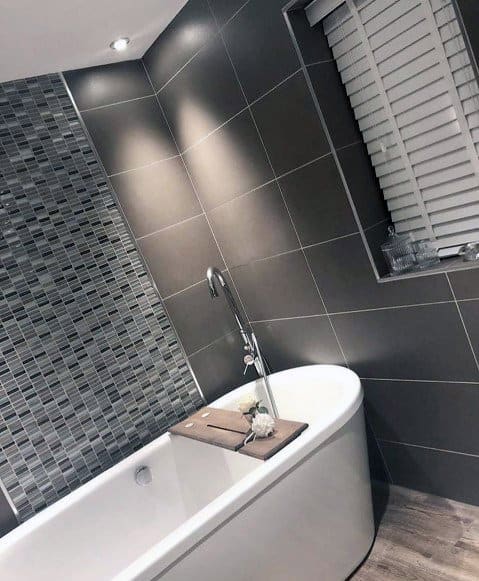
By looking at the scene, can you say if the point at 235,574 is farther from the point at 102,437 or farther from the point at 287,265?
the point at 287,265

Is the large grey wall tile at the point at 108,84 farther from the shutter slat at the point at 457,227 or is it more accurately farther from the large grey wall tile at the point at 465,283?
the large grey wall tile at the point at 465,283

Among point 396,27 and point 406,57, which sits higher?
point 396,27

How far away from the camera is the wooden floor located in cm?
→ 219

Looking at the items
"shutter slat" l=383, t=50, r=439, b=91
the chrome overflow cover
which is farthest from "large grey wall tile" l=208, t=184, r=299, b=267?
the chrome overflow cover

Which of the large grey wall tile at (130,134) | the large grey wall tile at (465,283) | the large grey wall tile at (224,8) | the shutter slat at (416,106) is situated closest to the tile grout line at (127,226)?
the large grey wall tile at (130,134)

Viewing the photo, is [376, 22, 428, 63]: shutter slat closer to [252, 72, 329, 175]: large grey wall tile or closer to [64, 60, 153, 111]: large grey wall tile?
[252, 72, 329, 175]: large grey wall tile

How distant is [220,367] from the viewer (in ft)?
10.8

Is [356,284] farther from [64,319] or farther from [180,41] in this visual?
[180,41]

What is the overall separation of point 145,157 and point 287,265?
1045 mm

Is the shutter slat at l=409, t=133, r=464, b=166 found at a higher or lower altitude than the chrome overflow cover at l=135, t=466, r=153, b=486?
higher

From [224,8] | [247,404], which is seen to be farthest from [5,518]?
[224,8]

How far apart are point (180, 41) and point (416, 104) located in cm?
133

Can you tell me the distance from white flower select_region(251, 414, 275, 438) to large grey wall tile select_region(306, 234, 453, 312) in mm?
658

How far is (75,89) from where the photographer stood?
2.95m
